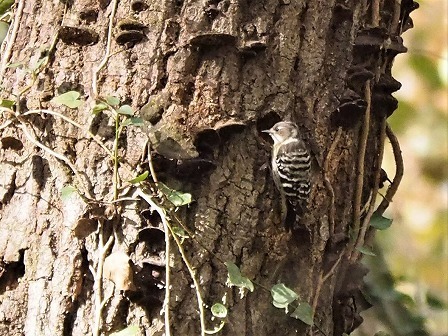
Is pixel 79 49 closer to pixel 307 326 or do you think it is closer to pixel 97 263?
pixel 97 263

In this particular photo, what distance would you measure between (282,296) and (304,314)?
4.2 inches

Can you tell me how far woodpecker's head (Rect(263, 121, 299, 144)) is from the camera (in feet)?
8.65

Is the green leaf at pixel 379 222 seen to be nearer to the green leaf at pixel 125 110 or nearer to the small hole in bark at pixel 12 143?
the green leaf at pixel 125 110

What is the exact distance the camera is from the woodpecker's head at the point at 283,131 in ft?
8.65

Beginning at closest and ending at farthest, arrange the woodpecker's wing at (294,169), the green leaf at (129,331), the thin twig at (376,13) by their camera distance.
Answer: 1. the green leaf at (129,331)
2. the woodpecker's wing at (294,169)
3. the thin twig at (376,13)

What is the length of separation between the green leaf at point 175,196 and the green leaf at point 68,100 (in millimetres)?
370

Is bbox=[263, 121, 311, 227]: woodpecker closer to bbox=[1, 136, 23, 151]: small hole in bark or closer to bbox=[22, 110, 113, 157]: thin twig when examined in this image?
bbox=[22, 110, 113, 157]: thin twig

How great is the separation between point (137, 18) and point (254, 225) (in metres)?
0.78

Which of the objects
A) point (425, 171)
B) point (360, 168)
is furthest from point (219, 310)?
point (425, 171)

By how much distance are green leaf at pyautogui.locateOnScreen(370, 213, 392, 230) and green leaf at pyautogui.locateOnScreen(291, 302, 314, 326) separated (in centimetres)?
56

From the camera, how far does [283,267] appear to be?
2600 mm

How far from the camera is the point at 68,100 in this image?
2547mm

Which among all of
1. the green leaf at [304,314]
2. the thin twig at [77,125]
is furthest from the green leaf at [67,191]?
the green leaf at [304,314]

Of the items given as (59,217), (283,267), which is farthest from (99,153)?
(283,267)
